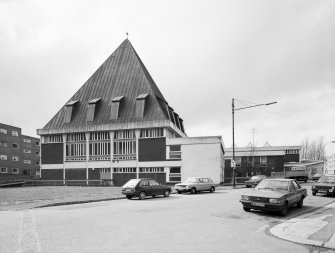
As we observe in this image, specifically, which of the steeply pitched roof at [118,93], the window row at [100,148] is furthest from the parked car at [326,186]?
the window row at [100,148]

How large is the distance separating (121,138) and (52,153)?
1175cm

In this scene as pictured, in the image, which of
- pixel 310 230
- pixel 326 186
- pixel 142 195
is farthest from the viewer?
pixel 326 186

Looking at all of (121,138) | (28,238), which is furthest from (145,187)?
(121,138)

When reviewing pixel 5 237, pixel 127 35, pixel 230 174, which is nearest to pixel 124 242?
pixel 5 237

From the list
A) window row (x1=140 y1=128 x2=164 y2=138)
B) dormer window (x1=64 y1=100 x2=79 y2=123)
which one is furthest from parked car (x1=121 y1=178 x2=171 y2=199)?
dormer window (x1=64 y1=100 x2=79 y2=123)

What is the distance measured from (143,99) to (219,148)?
13334 mm

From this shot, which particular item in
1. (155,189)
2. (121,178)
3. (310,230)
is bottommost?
(121,178)

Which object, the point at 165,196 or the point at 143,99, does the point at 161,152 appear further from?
the point at 165,196

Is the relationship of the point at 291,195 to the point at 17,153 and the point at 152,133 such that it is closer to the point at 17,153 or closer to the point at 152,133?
the point at 152,133

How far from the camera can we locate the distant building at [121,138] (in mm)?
44500

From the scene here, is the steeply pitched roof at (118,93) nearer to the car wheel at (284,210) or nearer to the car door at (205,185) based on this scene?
the car door at (205,185)

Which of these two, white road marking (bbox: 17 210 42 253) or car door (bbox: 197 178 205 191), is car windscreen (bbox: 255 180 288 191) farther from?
car door (bbox: 197 178 205 191)

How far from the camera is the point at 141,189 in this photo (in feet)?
70.8

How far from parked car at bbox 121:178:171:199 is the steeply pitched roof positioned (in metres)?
24.5
